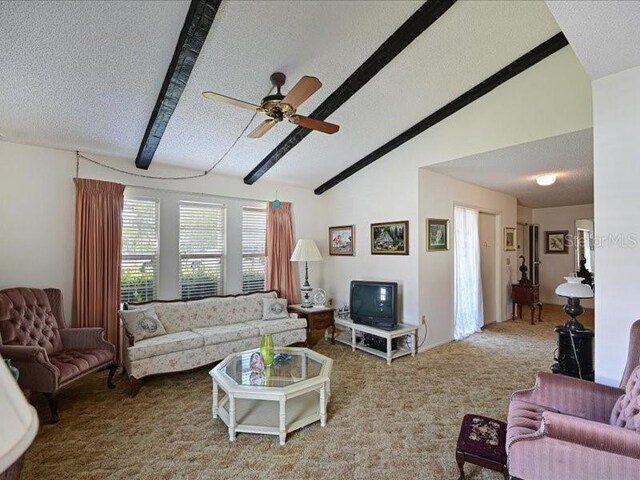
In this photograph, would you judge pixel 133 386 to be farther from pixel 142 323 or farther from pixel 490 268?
pixel 490 268

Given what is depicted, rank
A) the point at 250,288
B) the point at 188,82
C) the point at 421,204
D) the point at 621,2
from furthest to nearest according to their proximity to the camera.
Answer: the point at 250,288
the point at 421,204
the point at 188,82
the point at 621,2

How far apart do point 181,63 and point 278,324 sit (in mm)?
2976

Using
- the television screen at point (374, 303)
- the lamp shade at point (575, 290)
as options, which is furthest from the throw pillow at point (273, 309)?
the lamp shade at point (575, 290)

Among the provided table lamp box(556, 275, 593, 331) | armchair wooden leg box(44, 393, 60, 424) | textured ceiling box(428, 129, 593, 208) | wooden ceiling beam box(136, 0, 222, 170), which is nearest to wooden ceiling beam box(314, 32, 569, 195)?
textured ceiling box(428, 129, 593, 208)

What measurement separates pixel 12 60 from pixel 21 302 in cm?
203

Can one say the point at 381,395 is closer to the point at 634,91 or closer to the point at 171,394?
the point at 171,394

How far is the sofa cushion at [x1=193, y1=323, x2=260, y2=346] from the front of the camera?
3535 mm

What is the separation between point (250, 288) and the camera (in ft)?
16.0

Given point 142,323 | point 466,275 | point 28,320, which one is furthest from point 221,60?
point 466,275

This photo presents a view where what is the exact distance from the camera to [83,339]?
10.3 feet

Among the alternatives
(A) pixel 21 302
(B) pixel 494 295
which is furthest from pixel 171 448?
(B) pixel 494 295

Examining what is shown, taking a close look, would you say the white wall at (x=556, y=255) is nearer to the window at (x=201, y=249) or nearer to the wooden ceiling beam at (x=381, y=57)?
the wooden ceiling beam at (x=381, y=57)

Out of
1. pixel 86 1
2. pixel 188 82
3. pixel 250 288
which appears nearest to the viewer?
pixel 86 1

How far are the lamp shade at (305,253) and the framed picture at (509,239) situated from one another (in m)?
3.56
